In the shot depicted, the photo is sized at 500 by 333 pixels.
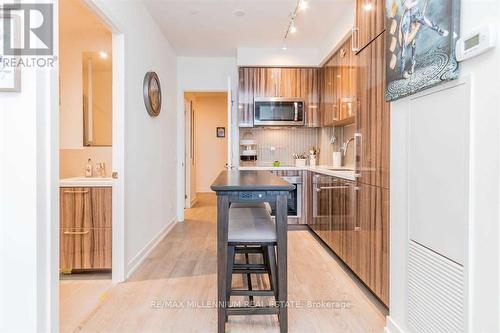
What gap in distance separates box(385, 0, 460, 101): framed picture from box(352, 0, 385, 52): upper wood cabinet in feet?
0.84

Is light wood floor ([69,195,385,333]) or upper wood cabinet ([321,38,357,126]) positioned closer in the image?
light wood floor ([69,195,385,333])

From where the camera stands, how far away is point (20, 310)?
152 cm

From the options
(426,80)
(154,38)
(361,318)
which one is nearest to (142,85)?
(154,38)

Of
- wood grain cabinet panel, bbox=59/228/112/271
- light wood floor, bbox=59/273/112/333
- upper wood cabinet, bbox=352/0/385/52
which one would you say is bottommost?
light wood floor, bbox=59/273/112/333

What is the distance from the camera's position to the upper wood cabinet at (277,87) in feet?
14.7

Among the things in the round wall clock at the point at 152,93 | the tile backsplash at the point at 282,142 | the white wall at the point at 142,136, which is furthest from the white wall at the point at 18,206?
the tile backsplash at the point at 282,142

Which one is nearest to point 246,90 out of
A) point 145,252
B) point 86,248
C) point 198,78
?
point 198,78

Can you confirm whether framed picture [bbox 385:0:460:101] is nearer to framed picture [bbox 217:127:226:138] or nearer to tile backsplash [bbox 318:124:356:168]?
tile backsplash [bbox 318:124:356:168]

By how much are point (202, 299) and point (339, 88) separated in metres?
2.85

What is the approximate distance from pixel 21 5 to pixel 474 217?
7.33ft

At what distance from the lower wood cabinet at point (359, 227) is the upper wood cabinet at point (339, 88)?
822mm

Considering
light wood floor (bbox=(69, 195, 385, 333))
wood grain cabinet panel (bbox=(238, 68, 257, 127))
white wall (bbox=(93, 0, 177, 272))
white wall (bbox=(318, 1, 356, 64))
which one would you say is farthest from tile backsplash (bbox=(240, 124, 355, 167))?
light wood floor (bbox=(69, 195, 385, 333))

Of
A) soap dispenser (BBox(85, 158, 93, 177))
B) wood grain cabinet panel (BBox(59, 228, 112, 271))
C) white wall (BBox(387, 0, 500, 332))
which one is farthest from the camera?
soap dispenser (BBox(85, 158, 93, 177))

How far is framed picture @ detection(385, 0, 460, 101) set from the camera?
1.25 m
